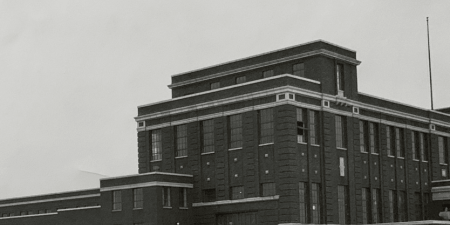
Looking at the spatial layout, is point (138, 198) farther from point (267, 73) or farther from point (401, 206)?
point (401, 206)

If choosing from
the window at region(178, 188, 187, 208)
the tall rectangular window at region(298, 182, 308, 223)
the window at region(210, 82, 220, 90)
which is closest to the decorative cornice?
the window at region(210, 82, 220, 90)

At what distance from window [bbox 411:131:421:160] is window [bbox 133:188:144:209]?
26655 mm

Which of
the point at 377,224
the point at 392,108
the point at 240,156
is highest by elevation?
the point at 392,108

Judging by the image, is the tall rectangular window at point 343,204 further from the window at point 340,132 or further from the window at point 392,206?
the window at point 392,206

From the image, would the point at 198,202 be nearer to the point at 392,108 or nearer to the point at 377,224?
the point at 377,224

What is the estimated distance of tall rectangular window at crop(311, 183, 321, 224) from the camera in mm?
63594

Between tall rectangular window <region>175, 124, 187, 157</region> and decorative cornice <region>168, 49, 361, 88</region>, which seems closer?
decorative cornice <region>168, 49, 361, 88</region>

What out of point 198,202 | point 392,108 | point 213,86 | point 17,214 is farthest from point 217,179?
point 17,214

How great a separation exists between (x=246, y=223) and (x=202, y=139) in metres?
8.80

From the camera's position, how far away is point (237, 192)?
65.7 meters

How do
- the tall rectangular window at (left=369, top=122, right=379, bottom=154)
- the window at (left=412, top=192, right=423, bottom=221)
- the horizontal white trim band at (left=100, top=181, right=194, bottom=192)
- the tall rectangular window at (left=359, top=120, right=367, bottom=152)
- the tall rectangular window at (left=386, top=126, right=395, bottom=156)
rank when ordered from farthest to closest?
the window at (left=412, top=192, right=423, bottom=221) < the tall rectangular window at (left=386, top=126, right=395, bottom=156) < the tall rectangular window at (left=369, top=122, right=379, bottom=154) < the tall rectangular window at (left=359, top=120, right=367, bottom=152) < the horizontal white trim band at (left=100, top=181, right=194, bottom=192)

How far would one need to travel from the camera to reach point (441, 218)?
73.8 meters

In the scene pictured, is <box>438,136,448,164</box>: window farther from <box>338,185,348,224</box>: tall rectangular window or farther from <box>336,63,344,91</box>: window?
<box>338,185,348,224</box>: tall rectangular window

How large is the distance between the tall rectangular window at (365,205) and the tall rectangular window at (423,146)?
33.7 ft
